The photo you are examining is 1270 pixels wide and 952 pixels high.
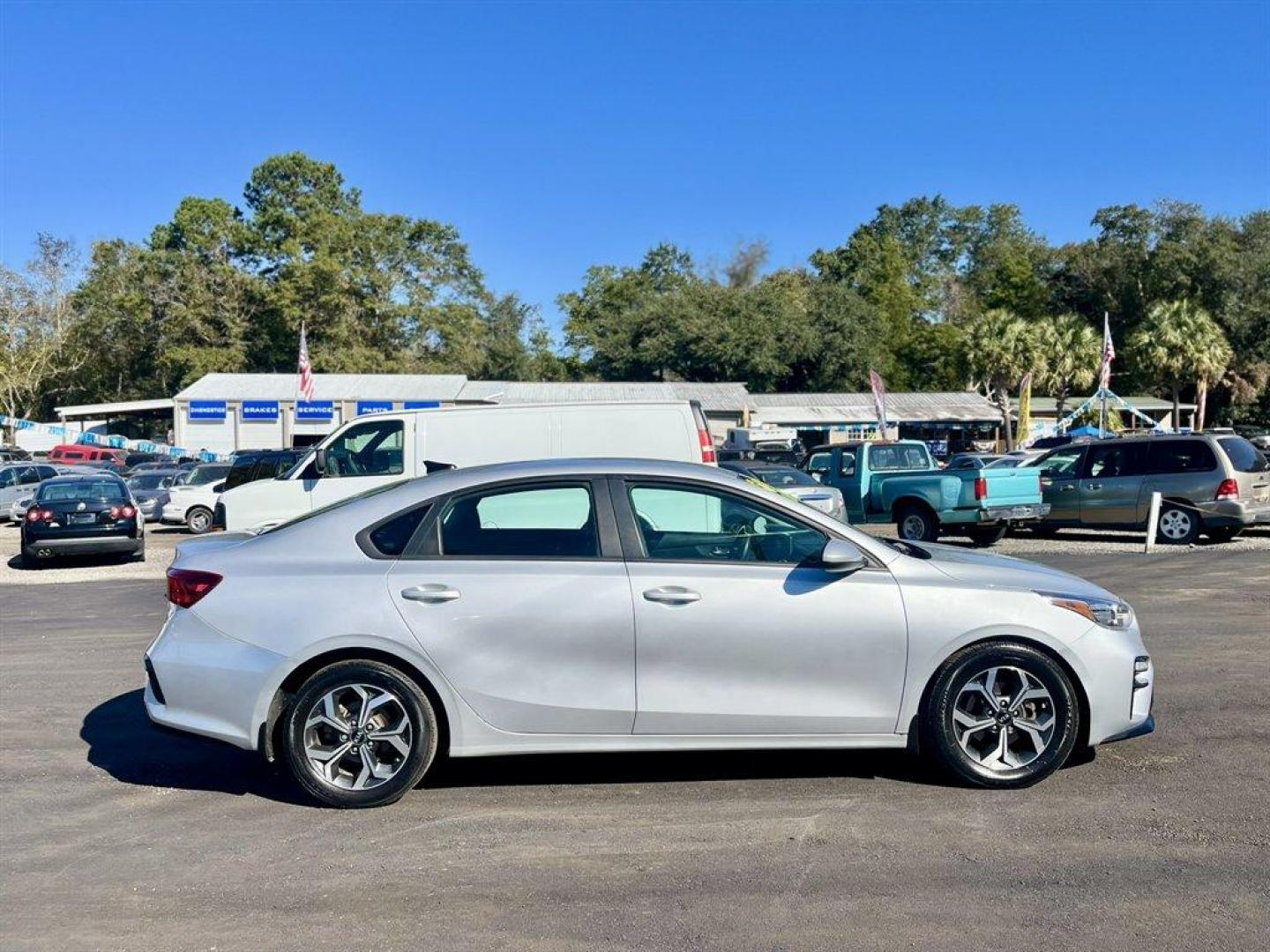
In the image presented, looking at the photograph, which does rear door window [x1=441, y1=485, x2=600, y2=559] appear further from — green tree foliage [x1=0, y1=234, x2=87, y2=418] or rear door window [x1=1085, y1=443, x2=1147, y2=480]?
green tree foliage [x1=0, y1=234, x2=87, y2=418]

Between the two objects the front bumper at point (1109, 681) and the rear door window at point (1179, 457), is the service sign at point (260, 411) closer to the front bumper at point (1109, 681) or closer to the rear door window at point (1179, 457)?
the rear door window at point (1179, 457)

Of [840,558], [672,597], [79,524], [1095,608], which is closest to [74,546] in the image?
[79,524]

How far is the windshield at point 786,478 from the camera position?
18969mm

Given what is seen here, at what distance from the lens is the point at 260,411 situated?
50.0 meters

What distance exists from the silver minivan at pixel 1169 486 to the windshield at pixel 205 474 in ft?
59.5

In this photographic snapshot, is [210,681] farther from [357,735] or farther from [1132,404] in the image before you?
[1132,404]

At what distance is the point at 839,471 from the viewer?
2016cm

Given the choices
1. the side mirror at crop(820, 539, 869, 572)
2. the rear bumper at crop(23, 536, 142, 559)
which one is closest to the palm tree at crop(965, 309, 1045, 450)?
the rear bumper at crop(23, 536, 142, 559)

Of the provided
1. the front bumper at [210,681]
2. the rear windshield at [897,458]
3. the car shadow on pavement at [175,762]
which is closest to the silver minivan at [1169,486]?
the rear windshield at [897,458]

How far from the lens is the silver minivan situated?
16.8 m

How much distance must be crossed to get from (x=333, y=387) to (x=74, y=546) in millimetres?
35041

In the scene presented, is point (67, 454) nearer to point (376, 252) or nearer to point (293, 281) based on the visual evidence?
point (293, 281)

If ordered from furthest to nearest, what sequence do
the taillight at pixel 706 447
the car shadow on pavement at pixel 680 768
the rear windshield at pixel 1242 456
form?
the rear windshield at pixel 1242 456
the taillight at pixel 706 447
the car shadow on pavement at pixel 680 768

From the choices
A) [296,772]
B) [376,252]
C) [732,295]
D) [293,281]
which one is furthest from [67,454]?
[296,772]
